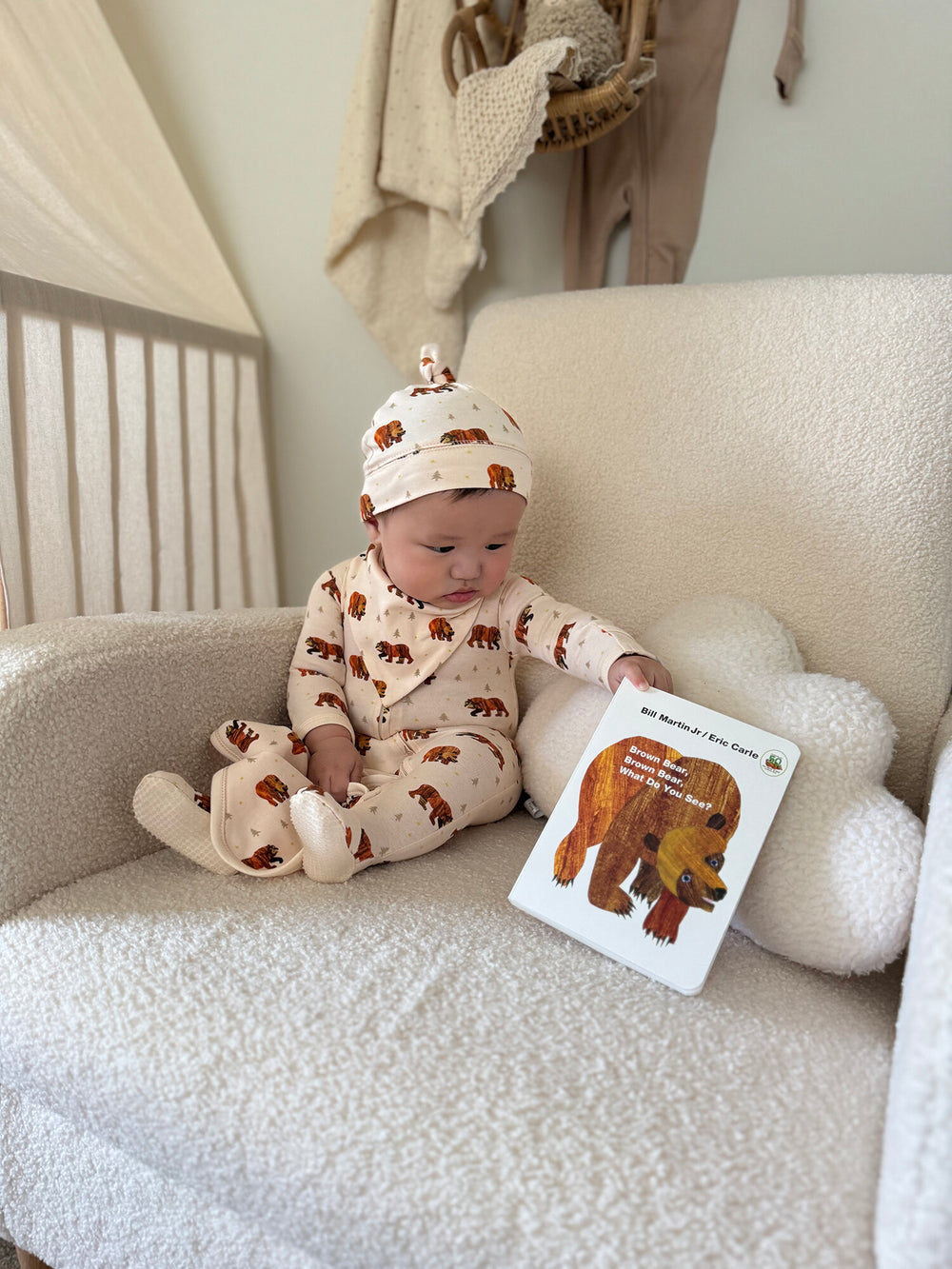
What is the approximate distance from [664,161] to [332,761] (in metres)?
0.97

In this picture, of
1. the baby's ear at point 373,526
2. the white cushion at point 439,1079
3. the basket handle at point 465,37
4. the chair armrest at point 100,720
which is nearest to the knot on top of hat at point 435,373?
the baby's ear at point 373,526

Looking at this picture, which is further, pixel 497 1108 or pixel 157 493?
pixel 157 493

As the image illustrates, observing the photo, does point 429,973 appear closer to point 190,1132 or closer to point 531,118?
point 190,1132

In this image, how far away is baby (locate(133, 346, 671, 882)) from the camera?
0.76 metres

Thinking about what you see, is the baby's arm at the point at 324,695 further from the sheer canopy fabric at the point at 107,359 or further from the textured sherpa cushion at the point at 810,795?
the sheer canopy fabric at the point at 107,359

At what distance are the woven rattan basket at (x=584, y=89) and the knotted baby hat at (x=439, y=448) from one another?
0.47 m

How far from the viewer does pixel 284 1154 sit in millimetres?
477

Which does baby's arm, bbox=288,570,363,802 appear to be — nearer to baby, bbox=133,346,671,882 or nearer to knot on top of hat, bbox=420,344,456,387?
baby, bbox=133,346,671,882

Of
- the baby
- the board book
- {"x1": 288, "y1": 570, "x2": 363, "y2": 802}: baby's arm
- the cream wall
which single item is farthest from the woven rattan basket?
the board book

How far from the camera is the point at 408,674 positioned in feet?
3.07

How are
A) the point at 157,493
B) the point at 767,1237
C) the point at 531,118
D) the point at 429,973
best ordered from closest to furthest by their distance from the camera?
the point at 767,1237, the point at 429,973, the point at 531,118, the point at 157,493

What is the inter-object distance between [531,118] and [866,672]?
0.77 meters

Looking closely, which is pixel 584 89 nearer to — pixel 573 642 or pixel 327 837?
pixel 573 642

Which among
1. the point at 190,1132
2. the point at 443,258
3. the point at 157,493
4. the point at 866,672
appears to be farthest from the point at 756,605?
the point at 157,493
